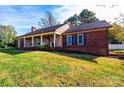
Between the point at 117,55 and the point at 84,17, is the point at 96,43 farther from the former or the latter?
the point at 117,55

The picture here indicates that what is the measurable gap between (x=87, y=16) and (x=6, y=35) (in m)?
3.35

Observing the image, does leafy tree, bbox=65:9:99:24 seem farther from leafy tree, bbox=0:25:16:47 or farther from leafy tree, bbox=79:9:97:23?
leafy tree, bbox=0:25:16:47

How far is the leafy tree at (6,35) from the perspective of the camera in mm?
10091

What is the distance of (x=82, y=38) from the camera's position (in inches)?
521

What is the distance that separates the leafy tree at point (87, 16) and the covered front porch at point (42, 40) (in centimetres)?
212

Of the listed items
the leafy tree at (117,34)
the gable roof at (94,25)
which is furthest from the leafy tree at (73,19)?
the leafy tree at (117,34)

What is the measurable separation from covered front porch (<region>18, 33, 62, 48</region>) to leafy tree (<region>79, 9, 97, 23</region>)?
6.95ft

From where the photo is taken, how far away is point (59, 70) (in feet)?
29.0

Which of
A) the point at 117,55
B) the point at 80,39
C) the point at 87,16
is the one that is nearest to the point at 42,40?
the point at 80,39

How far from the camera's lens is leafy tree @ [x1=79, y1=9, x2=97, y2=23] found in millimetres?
9767

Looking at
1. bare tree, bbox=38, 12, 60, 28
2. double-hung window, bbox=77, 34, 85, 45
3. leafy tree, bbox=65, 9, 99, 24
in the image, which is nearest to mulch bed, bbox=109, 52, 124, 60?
leafy tree, bbox=65, 9, 99, 24

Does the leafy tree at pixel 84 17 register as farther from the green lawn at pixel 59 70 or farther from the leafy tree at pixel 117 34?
the green lawn at pixel 59 70
